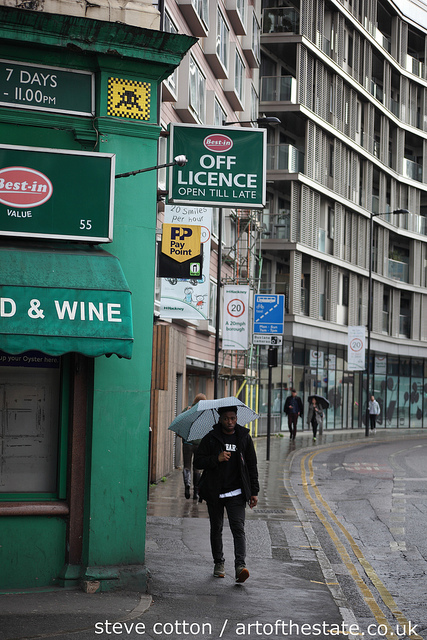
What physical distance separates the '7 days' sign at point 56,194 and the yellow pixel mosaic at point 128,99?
0.62 metres

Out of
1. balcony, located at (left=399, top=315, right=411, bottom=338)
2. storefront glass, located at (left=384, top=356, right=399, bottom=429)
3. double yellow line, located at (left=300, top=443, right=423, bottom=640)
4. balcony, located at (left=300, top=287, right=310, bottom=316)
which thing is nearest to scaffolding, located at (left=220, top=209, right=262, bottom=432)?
balcony, located at (left=300, top=287, right=310, bottom=316)

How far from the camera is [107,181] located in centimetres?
920

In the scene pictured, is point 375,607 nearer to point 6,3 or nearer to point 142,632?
point 142,632

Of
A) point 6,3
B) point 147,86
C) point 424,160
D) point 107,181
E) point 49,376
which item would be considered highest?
point 424,160

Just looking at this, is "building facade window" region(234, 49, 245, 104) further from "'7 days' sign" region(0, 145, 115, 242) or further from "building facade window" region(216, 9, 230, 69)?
"'7 days' sign" region(0, 145, 115, 242)

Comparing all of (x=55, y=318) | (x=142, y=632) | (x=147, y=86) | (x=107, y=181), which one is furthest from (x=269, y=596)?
(x=147, y=86)

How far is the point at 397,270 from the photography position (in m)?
56.3

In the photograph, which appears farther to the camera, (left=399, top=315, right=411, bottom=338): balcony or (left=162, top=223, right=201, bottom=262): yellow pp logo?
(left=399, top=315, right=411, bottom=338): balcony

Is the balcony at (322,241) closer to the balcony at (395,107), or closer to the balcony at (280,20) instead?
the balcony at (280,20)

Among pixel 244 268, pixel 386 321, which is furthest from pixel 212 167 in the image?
pixel 386 321

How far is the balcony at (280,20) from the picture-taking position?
44469mm

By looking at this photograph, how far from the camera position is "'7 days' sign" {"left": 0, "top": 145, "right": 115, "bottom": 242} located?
902cm

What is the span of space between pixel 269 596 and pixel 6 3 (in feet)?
21.0

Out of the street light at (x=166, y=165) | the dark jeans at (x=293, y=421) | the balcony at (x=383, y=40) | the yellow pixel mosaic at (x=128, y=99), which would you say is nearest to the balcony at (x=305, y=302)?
the dark jeans at (x=293, y=421)
